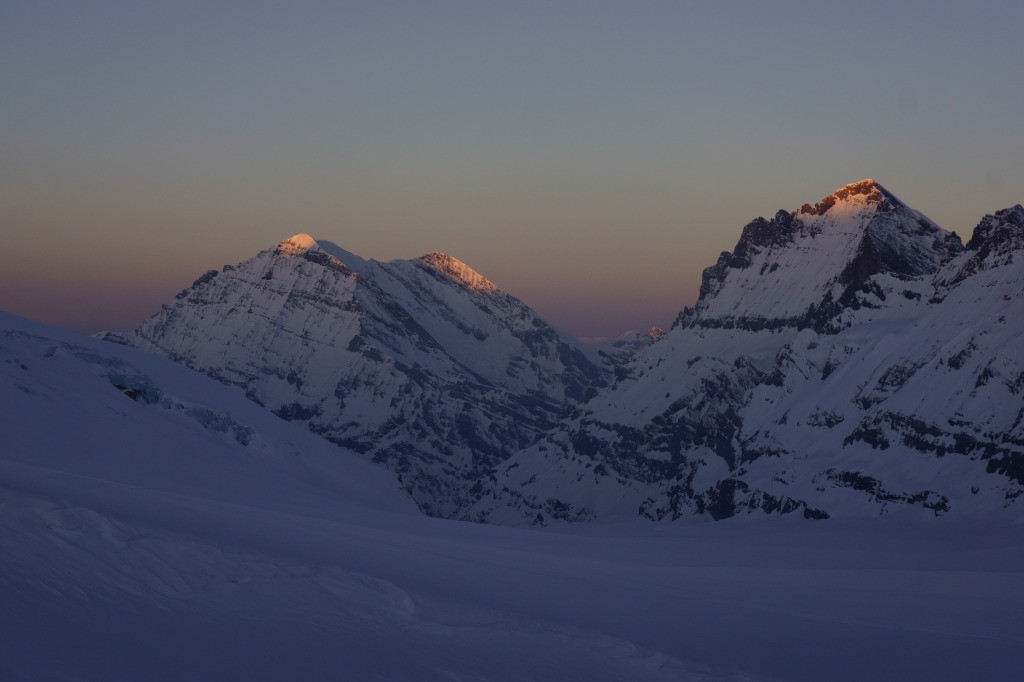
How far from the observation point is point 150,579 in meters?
25.0

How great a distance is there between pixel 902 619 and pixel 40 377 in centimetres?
6217

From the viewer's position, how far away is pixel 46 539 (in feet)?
84.3

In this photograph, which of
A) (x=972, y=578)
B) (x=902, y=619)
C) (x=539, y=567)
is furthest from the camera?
(x=972, y=578)

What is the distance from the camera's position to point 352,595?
28.0m

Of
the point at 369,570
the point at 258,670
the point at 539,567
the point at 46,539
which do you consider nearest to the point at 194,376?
the point at 539,567

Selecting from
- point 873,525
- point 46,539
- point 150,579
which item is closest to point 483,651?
point 150,579

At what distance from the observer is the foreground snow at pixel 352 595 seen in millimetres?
21656

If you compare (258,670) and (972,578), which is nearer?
(258,670)

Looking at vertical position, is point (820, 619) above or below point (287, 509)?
above

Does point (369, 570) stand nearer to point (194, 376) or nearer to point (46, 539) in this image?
point (46, 539)

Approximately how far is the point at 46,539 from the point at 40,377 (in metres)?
57.9

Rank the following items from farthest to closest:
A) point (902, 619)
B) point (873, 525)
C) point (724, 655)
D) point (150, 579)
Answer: point (873, 525) < point (902, 619) < point (724, 655) < point (150, 579)

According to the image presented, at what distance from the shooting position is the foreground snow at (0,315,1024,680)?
2166 cm

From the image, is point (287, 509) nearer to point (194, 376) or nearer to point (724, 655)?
point (724, 655)
